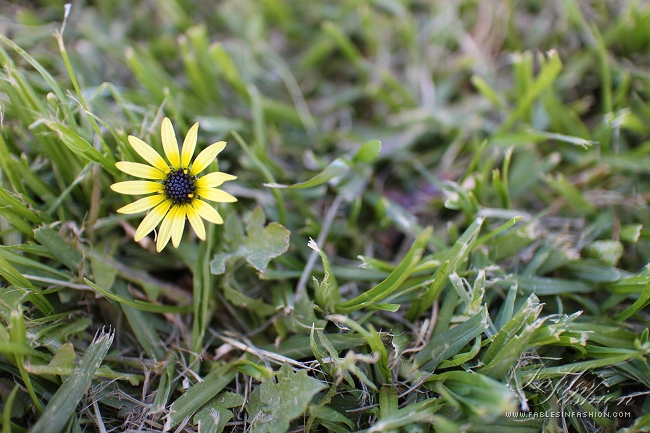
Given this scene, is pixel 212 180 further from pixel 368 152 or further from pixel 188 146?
pixel 368 152

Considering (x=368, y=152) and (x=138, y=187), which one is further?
(x=368, y=152)

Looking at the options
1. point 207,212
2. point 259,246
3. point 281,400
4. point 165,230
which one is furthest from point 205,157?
point 281,400

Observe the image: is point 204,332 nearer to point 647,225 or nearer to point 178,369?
point 178,369

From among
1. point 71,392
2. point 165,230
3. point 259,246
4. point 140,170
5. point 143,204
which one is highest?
point 140,170

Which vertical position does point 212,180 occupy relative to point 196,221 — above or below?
above

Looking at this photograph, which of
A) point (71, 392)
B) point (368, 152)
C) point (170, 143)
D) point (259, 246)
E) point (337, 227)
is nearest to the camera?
point (71, 392)

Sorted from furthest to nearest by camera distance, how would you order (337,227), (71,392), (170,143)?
1. (337,227)
2. (170,143)
3. (71,392)

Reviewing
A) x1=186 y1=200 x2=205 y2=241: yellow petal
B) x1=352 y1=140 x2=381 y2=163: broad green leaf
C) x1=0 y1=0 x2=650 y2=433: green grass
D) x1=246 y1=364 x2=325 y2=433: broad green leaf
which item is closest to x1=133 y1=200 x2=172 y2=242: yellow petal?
x1=186 y1=200 x2=205 y2=241: yellow petal

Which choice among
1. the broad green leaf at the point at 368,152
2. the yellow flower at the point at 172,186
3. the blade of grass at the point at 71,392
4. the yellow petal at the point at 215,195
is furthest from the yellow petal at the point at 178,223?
the broad green leaf at the point at 368,152

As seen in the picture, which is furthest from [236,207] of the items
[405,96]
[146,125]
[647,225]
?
[647,225]
